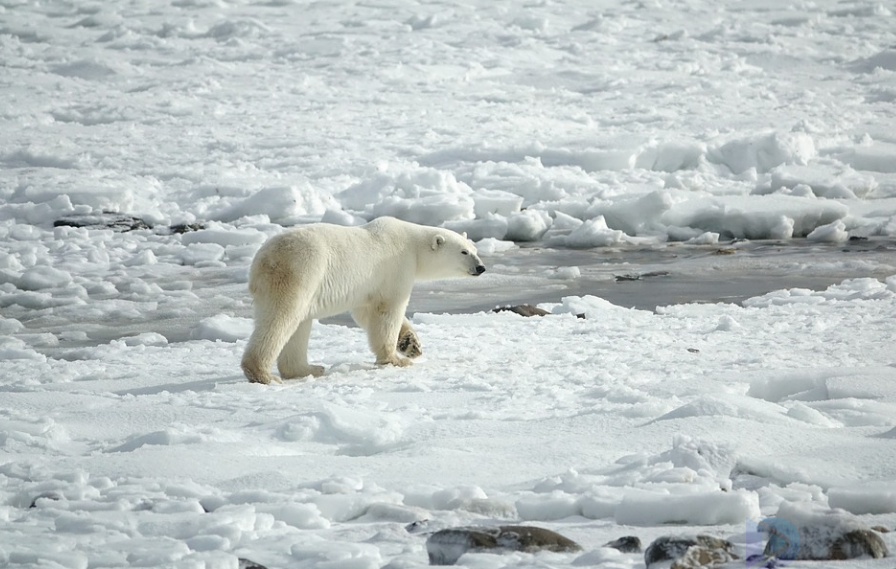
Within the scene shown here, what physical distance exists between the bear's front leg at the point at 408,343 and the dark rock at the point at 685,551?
3.43 m

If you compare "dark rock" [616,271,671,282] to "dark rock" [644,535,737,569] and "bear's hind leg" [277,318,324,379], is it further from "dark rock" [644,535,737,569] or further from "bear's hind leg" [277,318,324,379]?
"dark rock" [644,535,737,569]

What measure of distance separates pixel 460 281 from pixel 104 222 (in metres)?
4.77

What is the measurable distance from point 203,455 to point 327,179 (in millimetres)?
10971

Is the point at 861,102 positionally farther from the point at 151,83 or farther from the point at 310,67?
the point at 151,83

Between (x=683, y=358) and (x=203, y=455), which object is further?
(x=683, y=358)

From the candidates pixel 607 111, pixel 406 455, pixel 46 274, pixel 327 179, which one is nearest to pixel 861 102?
pixel 607 111

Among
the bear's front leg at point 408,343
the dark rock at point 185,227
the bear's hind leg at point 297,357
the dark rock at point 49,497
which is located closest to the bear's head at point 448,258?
the bear's front leg at point 408,343

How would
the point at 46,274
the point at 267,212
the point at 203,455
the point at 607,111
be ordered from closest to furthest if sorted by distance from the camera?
1. the point at 203,455
2. the point at 46,274
3. the point at 267,212
4. the point at 607,111

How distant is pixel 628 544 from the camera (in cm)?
246

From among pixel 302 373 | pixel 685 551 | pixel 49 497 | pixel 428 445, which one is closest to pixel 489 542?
pixel 685 551

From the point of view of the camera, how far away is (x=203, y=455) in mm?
3361

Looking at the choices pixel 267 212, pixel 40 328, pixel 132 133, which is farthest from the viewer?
pixel 132 133

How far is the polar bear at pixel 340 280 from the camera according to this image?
4918 mm

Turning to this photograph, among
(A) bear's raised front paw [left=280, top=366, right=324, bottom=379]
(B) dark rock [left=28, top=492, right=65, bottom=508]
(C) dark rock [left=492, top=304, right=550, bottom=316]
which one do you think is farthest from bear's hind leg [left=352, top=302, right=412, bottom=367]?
(B) dark rock [left=28, top=492, right=65, bottom=508]
